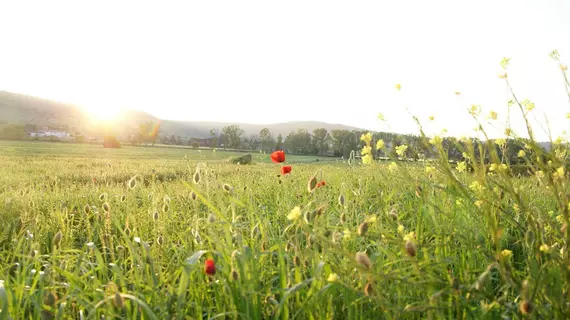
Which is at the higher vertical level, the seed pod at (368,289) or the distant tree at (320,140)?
the distant tree at (320,140)

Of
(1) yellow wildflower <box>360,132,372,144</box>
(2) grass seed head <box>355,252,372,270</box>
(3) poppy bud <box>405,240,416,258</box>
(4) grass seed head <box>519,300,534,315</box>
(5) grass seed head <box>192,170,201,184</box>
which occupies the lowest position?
(4) grass seed head <box>519,300,534,315</box>

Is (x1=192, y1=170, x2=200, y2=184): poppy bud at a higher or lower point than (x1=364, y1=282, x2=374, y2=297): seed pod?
higher

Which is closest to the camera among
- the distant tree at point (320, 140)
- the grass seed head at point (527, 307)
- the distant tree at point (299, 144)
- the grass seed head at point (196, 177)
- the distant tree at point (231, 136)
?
the grass seed head at point (527, 307)

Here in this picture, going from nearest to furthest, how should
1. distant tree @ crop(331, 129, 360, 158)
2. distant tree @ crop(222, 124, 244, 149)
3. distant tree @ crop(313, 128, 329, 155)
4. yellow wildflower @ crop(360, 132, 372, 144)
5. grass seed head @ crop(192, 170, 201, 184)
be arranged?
yellow wildflower @ crop(360, 132, 372, 144) < grass seed head @ crop(192, 170, 201, 184) < distant tree @ crop(331, 129, 360, 158) < distant tree @ crop(313, 128, 329, 155) < distant tree @ crop(222, 124, 244, 149)

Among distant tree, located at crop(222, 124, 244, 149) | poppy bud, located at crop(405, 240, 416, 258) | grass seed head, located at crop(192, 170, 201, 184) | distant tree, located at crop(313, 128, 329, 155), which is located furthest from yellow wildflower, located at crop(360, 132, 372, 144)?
distant tree, located at crop(222, 124, 244, 149)

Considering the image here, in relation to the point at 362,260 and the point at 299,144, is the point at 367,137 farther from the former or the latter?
the point at 299,144

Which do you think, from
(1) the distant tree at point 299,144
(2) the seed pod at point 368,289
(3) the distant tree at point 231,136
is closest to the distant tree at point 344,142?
(1) the distant tree at point 299,144

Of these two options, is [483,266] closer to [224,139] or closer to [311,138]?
[311,138]

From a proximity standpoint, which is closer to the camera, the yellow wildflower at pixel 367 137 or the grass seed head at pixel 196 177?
the yellow wildflower at pixel 367 137

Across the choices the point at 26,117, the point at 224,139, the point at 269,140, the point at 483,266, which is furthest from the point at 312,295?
the point at 26,117

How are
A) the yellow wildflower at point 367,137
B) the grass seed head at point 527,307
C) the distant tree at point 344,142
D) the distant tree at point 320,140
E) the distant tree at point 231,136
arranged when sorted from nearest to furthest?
the grass seed head at point 527,307 < the yellow wildflower at point 367,137 < the distant tree at point 344,142 < the distant tree at point 320,140 < the distant tree at point 231,136

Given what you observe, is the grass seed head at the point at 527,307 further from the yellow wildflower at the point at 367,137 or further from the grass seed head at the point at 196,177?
the grass seed head at the point at 196,177

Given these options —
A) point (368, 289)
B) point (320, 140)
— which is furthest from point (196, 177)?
point (320, 140)

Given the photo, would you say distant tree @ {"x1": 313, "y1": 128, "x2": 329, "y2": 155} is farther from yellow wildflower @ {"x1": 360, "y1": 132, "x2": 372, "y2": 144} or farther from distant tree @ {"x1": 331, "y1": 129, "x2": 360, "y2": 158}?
yellow wildflower @ {"x1": 360, "y1": 132, "x2": 372, "y2": 144}
